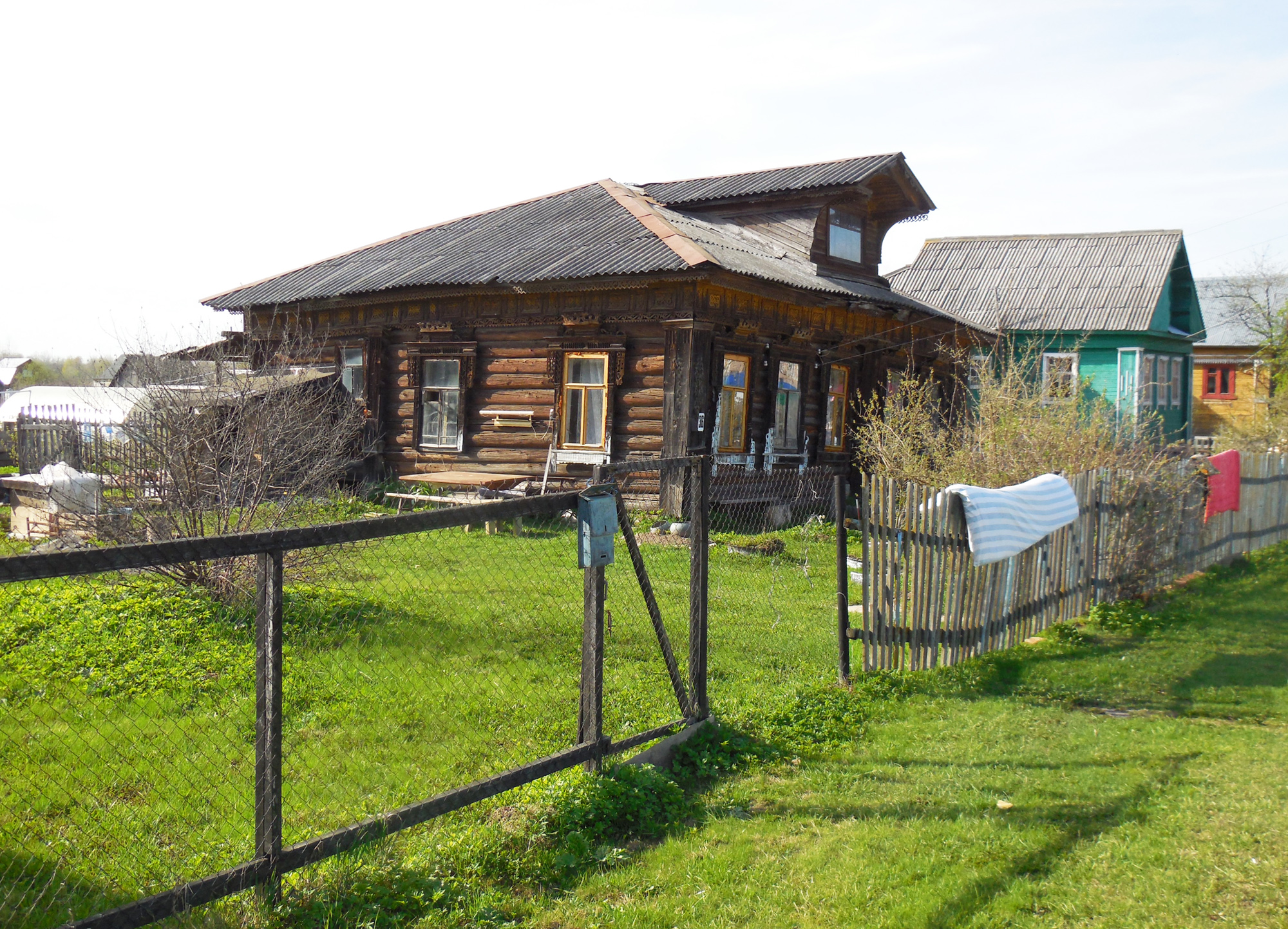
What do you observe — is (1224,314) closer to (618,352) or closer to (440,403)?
(618,352)

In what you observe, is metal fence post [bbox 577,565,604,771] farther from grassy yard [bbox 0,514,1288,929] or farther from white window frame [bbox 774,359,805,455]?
white window frame [bbox 774,359,805,455]

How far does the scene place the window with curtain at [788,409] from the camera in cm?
1611

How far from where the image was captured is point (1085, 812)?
463 cm

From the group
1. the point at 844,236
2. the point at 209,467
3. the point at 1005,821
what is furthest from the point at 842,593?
the point at 844,236

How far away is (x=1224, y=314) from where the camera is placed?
132 ft

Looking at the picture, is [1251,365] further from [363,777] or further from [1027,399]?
[363,777]

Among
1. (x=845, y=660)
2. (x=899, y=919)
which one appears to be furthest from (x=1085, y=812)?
(x=845, y=660)

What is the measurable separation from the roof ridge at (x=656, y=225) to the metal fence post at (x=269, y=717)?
1016cm

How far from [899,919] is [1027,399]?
7812mm

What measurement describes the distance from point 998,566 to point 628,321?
323 inches

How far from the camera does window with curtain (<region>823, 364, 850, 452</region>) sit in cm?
1741

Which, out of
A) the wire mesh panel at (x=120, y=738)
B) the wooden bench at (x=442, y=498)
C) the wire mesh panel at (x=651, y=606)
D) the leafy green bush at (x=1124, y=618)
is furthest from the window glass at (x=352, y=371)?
the leafy green bush at (x=1124, y=618)

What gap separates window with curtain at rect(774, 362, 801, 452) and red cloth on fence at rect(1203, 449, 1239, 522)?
643 centimetres

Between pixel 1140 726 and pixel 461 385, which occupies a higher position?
pixel 461 385
